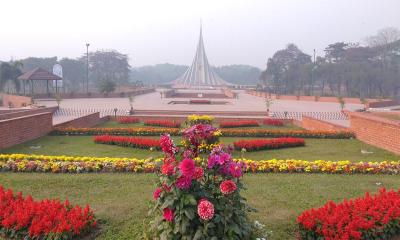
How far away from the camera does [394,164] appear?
17.6 feet

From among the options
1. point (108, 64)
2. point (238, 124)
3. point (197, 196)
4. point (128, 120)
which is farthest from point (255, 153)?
point (108, 64)

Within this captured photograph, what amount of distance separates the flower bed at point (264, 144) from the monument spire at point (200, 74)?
65.8 m

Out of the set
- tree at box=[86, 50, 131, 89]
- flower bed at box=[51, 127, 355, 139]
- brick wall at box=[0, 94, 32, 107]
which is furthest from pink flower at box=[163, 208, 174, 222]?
tree at box=[86, 50, 131, 89]

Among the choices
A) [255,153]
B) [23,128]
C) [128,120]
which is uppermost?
[23,128]

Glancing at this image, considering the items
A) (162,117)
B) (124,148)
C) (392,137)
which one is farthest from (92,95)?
(392,137)

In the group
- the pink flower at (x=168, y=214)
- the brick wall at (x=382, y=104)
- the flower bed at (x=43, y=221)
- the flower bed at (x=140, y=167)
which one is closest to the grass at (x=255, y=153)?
the flower bed at (x=140, y=167)

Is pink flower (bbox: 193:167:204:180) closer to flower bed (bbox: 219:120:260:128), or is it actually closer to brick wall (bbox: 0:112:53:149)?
brick wall (bbox: 0:112:53:149)

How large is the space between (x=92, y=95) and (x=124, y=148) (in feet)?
66.1

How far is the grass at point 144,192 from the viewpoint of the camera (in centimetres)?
331

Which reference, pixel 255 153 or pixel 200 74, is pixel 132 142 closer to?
pixel 255 153

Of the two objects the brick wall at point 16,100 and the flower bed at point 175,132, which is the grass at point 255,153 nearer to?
the flower bed at point 175,132

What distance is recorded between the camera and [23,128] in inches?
299

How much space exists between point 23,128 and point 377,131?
6.84 metres

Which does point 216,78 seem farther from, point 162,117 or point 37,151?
point 37,151
